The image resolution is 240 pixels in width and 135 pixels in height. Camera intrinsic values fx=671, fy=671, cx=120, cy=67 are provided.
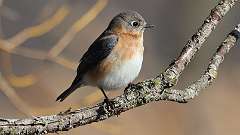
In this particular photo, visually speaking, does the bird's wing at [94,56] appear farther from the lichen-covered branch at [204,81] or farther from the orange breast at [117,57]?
the lichen-covered branch at [204,81]

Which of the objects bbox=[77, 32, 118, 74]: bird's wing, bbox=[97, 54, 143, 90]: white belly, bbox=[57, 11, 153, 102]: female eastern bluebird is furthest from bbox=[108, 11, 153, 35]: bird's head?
bbox=[97, 54, 143, 90]: white belly

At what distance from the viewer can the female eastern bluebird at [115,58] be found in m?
4.93

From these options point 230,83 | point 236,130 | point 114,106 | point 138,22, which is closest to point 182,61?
point 114,106

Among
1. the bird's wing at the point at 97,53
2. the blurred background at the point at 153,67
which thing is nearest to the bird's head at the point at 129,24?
the bird's wing at the point at 97,53

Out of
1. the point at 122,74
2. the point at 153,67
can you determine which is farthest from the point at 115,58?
the point at 153,67

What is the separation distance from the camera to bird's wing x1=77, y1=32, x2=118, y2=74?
503cm

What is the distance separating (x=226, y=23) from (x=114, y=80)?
13088 millimetres

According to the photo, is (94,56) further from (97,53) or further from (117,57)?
(117,57)

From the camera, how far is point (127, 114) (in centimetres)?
1362

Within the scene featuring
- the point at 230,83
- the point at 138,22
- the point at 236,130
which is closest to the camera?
the point at 138,22

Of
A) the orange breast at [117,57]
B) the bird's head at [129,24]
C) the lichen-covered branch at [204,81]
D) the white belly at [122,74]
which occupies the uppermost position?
the bird's head at [129,24]

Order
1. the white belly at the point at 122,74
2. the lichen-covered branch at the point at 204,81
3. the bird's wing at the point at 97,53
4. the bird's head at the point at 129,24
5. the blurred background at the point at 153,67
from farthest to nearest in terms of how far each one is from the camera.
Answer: the blurred background at the point at 153,67 < the bird's head at the point at 129,24 < the bird's wing at the point at 97,53 < the white belly at the point at 122,74 < the lichen-covered branch at the point at 204,81

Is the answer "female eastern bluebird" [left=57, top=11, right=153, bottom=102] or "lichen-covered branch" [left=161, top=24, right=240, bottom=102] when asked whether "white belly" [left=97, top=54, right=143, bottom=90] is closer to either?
"female eastern bluebird" [left=57, top=11, right=153, bottom=102]

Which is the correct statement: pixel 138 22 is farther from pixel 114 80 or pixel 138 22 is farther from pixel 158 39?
pixel 158 39
